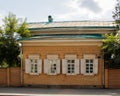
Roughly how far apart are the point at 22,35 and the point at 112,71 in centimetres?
993

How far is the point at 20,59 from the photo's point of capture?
33.9 metres

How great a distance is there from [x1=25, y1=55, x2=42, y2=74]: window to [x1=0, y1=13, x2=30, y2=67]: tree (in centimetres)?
291

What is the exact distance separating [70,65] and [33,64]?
3140 millimetres

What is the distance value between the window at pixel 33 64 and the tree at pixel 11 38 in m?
2.91

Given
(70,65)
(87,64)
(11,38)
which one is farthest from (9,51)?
(87,64)

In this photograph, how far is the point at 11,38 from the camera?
→ 35.0 m

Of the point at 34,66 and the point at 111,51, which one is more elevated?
the point at 111,51

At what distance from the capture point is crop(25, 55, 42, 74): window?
1246 inches

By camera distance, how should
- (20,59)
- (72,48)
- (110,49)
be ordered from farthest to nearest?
(20,59) → (72,48) → (110,49)

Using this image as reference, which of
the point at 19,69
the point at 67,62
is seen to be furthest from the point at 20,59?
the point at 67,62

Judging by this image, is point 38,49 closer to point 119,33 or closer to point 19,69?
point 19,69

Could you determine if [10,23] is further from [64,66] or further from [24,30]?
[64,66]

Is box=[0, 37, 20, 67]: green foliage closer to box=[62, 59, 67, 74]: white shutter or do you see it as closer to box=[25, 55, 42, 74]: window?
box=[25, 55, 42, 74]: window

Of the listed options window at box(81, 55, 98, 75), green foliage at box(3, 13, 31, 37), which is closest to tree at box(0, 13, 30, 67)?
green foliage at box(3, 13, 31, 37)
